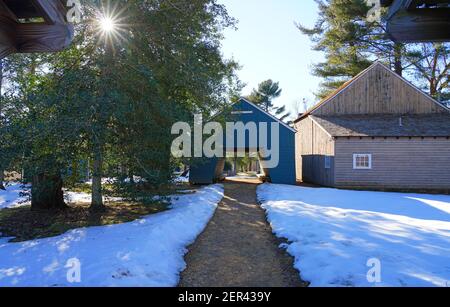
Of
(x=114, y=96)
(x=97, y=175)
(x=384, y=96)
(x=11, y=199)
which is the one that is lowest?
(x=11, y=199)

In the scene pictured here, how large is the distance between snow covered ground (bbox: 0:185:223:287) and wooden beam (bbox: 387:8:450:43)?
15.7 feet

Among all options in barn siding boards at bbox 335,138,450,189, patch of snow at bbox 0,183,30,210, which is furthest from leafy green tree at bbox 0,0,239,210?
barn siding boards at bbox 335,138,450,189

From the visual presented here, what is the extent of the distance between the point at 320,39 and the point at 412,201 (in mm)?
24119

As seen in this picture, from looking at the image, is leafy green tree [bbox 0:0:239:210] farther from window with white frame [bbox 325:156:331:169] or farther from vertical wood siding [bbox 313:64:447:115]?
vertical wood siding [bbox 313:64:447:115]

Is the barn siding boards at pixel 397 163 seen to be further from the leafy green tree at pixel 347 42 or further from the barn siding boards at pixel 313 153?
the leafy green tree at pixel 347 42

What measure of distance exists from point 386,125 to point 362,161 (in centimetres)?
326

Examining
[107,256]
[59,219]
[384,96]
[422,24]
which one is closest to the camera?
[422,24]

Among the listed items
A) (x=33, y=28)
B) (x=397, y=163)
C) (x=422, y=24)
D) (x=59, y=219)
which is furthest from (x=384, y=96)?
(x=33, y=28)

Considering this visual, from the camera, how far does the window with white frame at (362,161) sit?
21062 millimetres

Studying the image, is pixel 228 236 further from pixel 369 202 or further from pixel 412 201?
pixel 412 201

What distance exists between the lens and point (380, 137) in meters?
20.9

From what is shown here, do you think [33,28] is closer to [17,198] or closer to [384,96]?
[17,198]

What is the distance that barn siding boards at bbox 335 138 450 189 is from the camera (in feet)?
67.5
